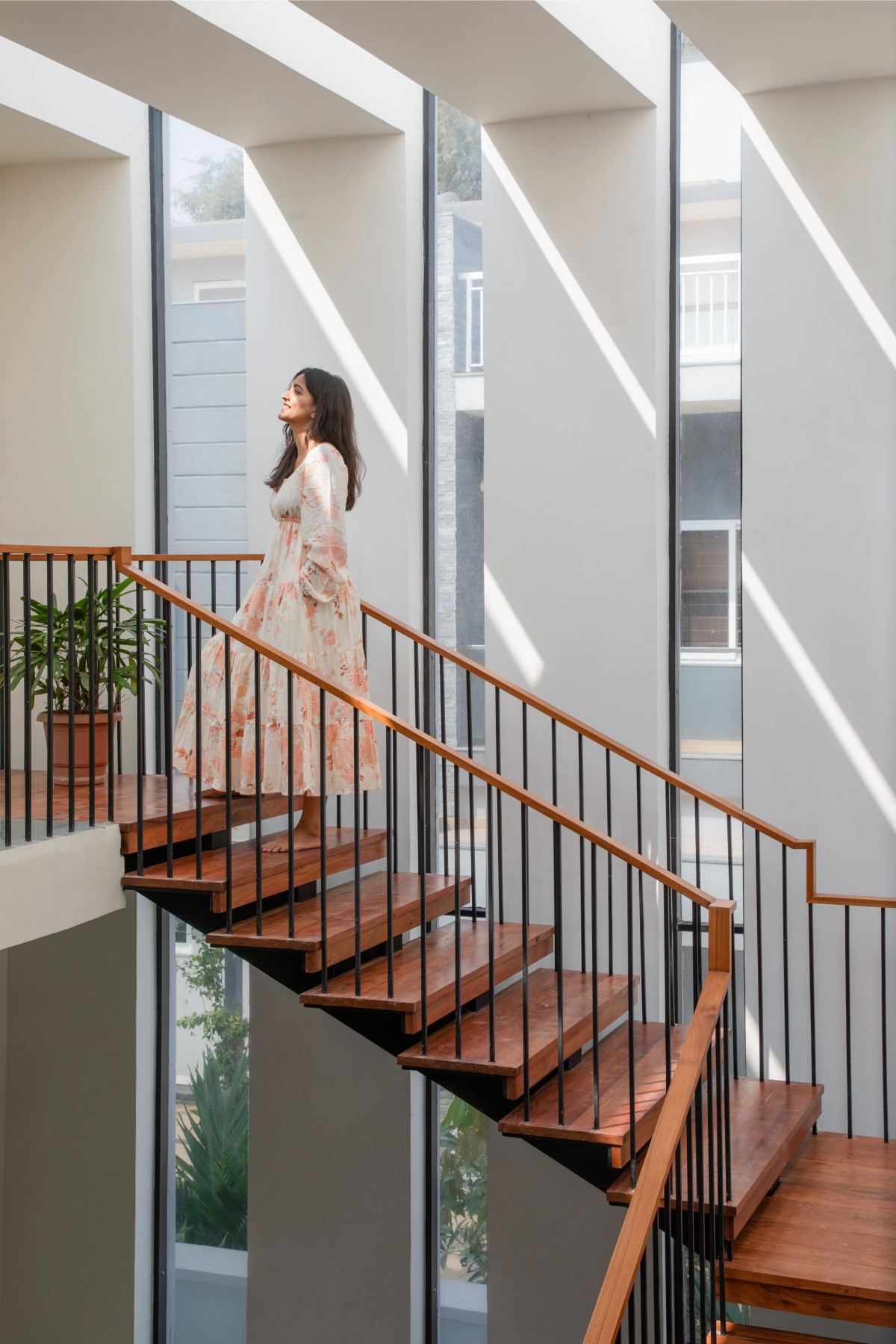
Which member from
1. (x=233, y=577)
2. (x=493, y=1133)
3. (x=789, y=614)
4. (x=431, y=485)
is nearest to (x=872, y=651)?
(x=789, y=614)

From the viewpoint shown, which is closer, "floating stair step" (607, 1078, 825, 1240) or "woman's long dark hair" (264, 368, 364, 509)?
"floating stair step" (607, 1078, 825, 1240)

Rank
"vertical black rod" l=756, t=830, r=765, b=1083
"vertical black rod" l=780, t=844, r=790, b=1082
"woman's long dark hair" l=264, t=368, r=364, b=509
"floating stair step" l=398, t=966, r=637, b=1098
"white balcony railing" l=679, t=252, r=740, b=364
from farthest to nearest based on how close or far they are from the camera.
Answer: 1. "white balcony railing" l=679, t=252, r=740, b=364
2. "vertical black rod" l=756, t=830, r=765, b=1083
3. "vertical black rod" l=780, t=844, r=790, b=1082
4. "woman's long dark hair" l=264, t=368, r=364, b=509
5. "floating stair step" l=398, t=966, r=637, b=1098

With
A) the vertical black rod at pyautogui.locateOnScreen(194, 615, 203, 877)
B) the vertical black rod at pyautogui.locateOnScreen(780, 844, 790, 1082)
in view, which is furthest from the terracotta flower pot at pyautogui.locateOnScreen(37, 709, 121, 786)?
the vertical black rod at pyautogui.locateOnScreen(780, 844, 790, 1082)

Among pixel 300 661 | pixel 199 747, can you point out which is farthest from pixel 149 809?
pixel 300 661

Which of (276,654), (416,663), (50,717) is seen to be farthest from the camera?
(416,663)

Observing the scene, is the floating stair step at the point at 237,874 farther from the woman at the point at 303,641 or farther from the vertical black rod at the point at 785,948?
the vertical black rod at the point at 785,948

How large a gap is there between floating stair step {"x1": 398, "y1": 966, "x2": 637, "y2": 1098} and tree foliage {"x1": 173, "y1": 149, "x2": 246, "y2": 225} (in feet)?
12.0

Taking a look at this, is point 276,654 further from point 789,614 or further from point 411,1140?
point 411,1140

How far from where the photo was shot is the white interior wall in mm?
4598

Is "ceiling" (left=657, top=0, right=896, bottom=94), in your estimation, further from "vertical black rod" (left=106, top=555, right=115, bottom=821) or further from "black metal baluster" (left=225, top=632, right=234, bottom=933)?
"vertical black rod" (left=106, top=555, right=115, bottom=821)

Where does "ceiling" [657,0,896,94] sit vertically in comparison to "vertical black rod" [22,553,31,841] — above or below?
above

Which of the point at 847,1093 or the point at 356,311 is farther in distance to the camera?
the point at 356,311

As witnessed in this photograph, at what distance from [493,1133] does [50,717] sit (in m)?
2.44

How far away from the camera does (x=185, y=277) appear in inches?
233
